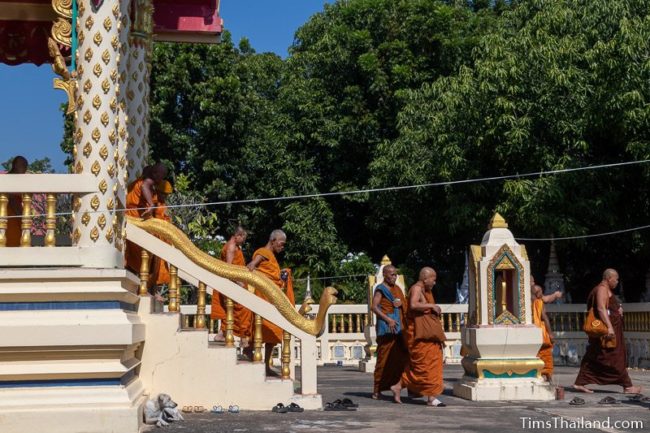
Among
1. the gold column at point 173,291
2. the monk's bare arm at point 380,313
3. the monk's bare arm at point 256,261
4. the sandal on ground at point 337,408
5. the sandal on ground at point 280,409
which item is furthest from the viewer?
the monk's bare arm at point 380,313

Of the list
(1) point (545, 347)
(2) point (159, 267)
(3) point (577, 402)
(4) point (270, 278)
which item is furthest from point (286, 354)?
(1) point (545, 347)

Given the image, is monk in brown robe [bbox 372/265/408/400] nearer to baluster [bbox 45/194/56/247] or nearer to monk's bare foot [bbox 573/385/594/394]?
monk's bare foot [bbox 573/385/594/394]

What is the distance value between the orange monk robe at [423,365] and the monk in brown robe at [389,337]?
419 millimetres

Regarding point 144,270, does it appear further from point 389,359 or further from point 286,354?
point 389,359

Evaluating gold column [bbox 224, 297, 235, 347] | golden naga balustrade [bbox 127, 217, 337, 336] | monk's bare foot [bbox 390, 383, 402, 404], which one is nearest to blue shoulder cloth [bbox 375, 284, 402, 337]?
monk's bare foot [bbox 390, 383, 402, 404]

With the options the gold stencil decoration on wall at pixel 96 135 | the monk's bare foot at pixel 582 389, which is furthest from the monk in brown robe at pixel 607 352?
the gold stencil decoration on wall at pixel 96 135

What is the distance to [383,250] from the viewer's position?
3167 cm

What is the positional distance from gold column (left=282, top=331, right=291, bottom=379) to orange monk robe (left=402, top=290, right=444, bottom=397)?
177 cm

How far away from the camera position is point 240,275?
1049 centimetres

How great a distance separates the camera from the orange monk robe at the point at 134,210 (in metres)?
10.4

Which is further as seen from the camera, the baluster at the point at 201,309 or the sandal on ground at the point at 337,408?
the sandal on ground at the point at 337,408

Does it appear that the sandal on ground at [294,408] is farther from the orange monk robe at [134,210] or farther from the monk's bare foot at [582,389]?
the monk's bare foot at [582,389]

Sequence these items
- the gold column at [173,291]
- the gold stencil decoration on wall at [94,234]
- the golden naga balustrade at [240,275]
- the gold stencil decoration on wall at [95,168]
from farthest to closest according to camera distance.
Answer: the golden naga balustrade at [240,275] < the gold column at [173,291] < the gold stencil decoration on wall at [95,168] < the gold stencil decoration on wall at [94,234]

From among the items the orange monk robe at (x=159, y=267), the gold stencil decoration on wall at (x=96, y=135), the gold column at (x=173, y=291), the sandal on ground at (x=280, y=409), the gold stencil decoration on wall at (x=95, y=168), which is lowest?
the sandal on ground at (x=280, y=409)
